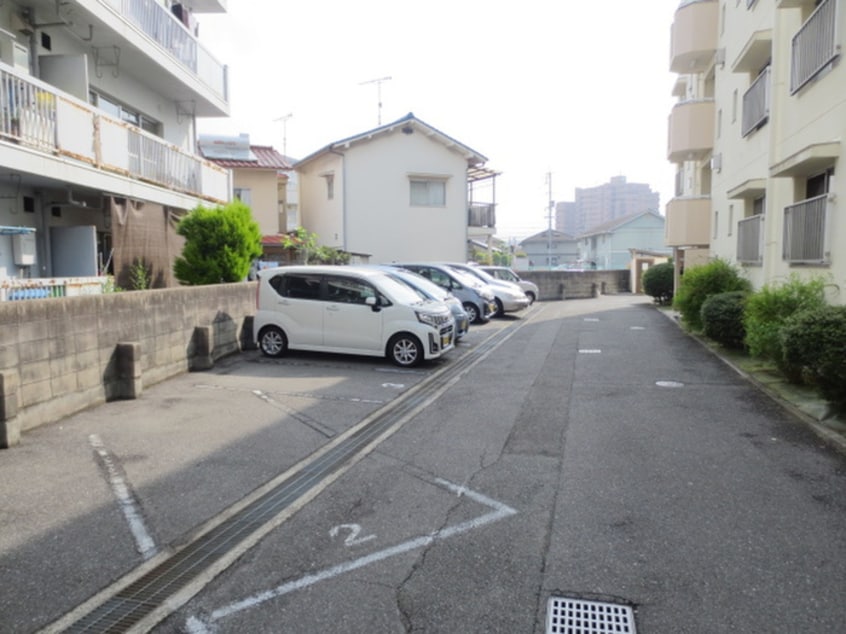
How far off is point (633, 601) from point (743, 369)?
795 centimetres

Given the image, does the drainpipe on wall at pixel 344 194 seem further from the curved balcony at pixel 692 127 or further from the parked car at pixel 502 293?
the curved balcony at pixel 692 127

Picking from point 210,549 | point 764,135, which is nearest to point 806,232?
point 764,135

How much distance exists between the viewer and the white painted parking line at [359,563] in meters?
3.21

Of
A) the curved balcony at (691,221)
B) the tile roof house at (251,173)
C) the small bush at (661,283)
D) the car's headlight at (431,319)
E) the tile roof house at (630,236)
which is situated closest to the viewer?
the car's headlight at (431,319)

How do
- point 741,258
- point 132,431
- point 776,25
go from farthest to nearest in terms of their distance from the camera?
point 741,258 → point 776,25 → point 132,431

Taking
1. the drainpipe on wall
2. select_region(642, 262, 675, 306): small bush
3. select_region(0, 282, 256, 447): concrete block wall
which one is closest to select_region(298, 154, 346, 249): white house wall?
the drainpipe on wall

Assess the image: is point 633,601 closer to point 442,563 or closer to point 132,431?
point 442,563

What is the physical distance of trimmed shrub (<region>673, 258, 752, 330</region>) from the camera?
14.0 metres

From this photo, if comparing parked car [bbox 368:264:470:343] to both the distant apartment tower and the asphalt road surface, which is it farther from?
the distant apartment tower

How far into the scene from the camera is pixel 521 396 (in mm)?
8562

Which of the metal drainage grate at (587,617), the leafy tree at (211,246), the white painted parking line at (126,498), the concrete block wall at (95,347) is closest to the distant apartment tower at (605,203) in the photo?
the leafy tree at (211,246)

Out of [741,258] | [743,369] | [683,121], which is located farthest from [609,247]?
[743,369]

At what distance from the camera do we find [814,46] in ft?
29.0

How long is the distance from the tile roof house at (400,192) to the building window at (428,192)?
0.14ft
